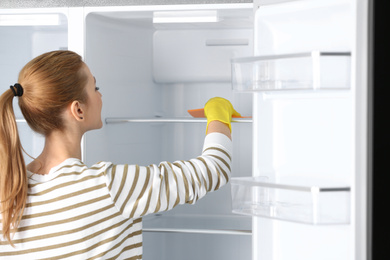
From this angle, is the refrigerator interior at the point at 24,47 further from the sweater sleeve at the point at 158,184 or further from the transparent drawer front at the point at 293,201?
the transparent drawer front at the point at 293,201

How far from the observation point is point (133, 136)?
7.32 feet

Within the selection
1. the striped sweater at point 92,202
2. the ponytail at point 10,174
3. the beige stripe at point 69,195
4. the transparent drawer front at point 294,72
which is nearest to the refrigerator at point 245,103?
the transparent drawer front at point 294,72

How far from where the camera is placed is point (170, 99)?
242 cm

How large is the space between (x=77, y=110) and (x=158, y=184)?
282 mm

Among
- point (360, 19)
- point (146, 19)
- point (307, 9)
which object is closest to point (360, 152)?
point (360, 19)

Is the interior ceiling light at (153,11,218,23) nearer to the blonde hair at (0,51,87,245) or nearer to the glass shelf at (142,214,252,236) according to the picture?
the blonde hair at (0,51,87,245)

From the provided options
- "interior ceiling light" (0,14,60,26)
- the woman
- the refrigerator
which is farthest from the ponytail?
"interior ceiling light" (0,14,60,26)

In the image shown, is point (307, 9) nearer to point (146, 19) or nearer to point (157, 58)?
point (146, 19)

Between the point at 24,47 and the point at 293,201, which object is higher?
the point at 24,47

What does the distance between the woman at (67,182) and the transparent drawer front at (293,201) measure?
113mm

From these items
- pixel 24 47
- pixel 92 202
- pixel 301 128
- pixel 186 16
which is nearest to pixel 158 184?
pixel 92 202

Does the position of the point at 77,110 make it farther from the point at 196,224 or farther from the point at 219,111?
the point at 196,224

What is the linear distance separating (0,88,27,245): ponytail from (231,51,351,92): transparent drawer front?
1.84ft

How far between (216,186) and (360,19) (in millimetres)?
582
